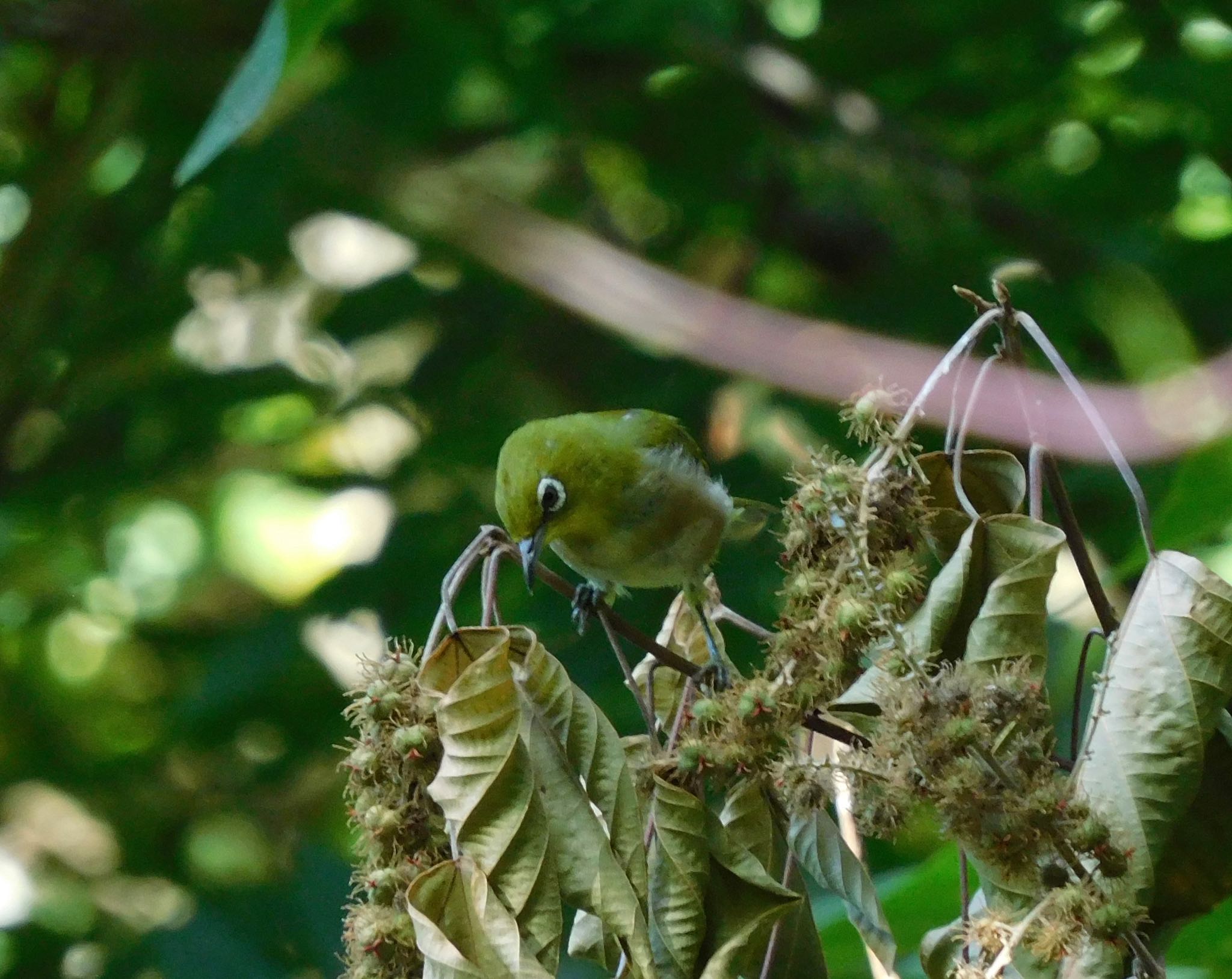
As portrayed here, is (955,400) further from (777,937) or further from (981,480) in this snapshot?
(777,937)

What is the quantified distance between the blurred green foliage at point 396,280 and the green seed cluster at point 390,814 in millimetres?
2006

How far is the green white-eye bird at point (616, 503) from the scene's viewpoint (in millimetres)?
3498

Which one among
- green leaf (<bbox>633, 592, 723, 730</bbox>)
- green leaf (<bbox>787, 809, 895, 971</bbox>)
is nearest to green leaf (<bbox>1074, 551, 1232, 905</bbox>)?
green leaf (<bbox>787, 809, 895, 971</bbox>)

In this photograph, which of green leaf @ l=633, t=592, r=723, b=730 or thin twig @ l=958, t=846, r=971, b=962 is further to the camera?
green leaf @ l=633, t=592, r=723, b=730

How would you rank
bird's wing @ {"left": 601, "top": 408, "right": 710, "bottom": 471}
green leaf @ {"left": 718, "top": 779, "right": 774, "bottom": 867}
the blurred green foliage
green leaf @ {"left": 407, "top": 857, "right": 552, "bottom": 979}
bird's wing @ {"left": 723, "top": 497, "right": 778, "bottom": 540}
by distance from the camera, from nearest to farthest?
green leaf @ {"left": 407, "top": 857, "right": 552, "bottom": 979} < green leaf @ {"left": 718, "top": 779, "right": 774, "bottom": 867} < bird's wing @ {"left": 723, "top": 497, "right": 778, "bottom": 540} < bird's wing @ {"left": 601, "top": 408, "right": 710, "bottom": 471} < the blurred green foliage

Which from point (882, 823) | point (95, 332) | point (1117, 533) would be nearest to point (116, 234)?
point (95, 332)

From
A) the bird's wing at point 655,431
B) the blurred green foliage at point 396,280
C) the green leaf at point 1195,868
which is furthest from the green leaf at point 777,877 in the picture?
the bird's wing at point 655,431

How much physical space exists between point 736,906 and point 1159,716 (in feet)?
1.86

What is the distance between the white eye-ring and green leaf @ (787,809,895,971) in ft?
5.50

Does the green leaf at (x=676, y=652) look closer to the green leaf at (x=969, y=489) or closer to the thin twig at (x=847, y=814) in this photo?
the thin twig at (x=847, y=814)

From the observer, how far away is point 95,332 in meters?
4.89

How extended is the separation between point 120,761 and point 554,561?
5.92 ft

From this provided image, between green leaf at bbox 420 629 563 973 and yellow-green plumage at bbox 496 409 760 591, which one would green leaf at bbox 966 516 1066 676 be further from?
yellow-green plumage at bbox 496 409 760 591

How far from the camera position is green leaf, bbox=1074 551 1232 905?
5.16 feet
